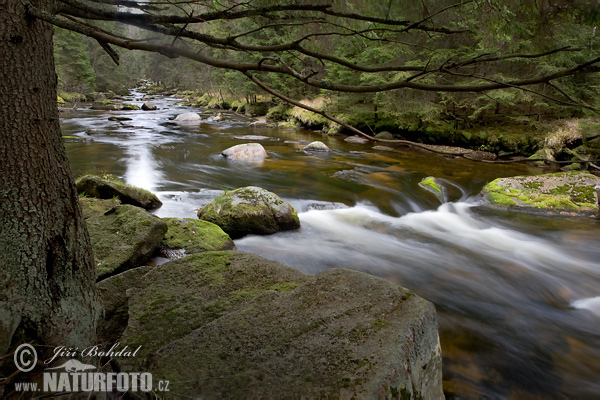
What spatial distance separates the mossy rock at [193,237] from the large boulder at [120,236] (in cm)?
30

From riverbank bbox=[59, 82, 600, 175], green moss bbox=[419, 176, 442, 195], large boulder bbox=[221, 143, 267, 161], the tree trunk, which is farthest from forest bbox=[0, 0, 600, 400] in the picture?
riverbank bbox=[59, 82, 600, 175]

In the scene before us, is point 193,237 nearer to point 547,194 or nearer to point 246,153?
point 246,153

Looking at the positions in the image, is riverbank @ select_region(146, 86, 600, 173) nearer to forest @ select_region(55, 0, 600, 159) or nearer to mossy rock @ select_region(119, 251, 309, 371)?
forest @ select_region(55, 0, 600, 159)

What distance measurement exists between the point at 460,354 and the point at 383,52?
13.6m

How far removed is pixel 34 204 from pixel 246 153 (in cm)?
1139

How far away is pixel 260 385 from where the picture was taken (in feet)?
6.45

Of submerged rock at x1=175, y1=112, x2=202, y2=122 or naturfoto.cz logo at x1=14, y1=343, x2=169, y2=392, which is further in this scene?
submerged rock at x1=175, y1=112, x2=202, y2=122

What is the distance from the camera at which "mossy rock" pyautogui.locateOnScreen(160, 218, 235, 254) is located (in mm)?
4996

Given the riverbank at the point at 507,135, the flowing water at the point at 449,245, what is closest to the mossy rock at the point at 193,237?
the flowing water at the point at 449,245

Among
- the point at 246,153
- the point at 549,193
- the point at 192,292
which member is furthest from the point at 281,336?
the point at 246,153

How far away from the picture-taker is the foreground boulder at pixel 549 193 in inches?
329

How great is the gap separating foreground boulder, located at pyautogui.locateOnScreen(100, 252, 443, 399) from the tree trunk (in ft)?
1.88

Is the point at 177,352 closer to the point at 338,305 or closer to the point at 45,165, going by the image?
the point at 338,305

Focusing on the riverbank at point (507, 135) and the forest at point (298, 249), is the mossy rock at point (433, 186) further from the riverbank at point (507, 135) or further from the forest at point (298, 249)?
the riverbank at point (507, 135)
